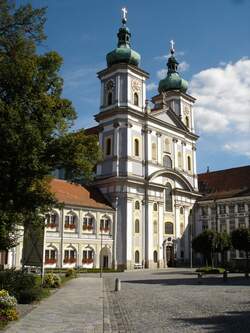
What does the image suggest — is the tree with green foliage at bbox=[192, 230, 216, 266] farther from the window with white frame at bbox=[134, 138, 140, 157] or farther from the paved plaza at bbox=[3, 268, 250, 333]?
the paved plaza at bbox=[3, 268, 250, 333]

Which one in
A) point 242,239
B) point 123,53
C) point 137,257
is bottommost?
point 137,257

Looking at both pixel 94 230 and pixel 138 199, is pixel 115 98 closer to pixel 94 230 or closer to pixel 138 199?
pixel 138 199

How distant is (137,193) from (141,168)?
11.7 feet

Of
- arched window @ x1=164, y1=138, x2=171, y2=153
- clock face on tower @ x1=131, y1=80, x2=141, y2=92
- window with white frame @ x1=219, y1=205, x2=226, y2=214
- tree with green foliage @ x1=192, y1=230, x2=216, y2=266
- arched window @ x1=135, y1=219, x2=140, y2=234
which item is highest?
clock face on tower @ x1=131, y1=80, x2=141, y2=92

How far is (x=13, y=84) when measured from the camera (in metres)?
20.0

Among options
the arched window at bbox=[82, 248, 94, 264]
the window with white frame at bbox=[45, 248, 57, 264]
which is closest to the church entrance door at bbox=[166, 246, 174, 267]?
the arched window at bbox=[82, 248, 94, 264]

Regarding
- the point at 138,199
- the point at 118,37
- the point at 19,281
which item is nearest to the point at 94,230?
the point at 138,199

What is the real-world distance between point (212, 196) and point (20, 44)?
2073 inches

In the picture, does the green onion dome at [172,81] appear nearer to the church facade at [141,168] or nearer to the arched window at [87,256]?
the church facade at [141,168]

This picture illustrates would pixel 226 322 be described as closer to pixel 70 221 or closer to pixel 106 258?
pixel 70 221

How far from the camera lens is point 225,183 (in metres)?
69.9

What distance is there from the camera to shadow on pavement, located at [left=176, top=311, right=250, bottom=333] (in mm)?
11688

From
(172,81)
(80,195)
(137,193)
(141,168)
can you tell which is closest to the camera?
(80,195)

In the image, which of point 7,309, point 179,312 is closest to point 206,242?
point 179,312
